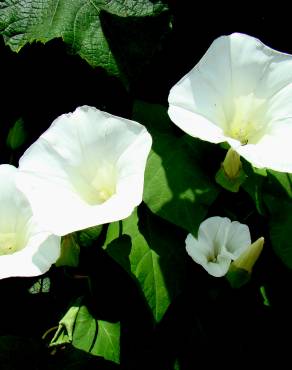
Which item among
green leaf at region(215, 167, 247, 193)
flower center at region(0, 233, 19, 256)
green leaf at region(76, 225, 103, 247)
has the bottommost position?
flower center at region(0, 233, 19, 256)

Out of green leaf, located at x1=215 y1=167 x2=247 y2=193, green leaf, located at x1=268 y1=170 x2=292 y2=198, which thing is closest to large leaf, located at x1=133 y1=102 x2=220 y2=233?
green leaf, located at x1=215 y1=167 x2=247 y2=193

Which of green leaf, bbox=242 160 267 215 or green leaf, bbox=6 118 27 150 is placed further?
green leaf, bbox=6 118 27 150

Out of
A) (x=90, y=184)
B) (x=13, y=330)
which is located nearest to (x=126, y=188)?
(x=90, y=184)

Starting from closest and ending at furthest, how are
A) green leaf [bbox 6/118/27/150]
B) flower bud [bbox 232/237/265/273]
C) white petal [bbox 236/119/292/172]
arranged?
white petal [bbox 236/119/292/172], flower bud [bbox 232/237/265/273], green leaf [bbox 6/118/27/150]

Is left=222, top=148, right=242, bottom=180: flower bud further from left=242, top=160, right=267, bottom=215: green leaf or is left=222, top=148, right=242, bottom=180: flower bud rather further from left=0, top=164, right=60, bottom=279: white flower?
left=0, top=164, right=60, bottom=279: white flower

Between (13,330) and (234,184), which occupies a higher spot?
(234,184)

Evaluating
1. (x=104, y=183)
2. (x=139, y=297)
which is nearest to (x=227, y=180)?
(x=104, y=183)

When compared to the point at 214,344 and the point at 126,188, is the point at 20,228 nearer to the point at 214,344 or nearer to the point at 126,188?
the point at 126,188
